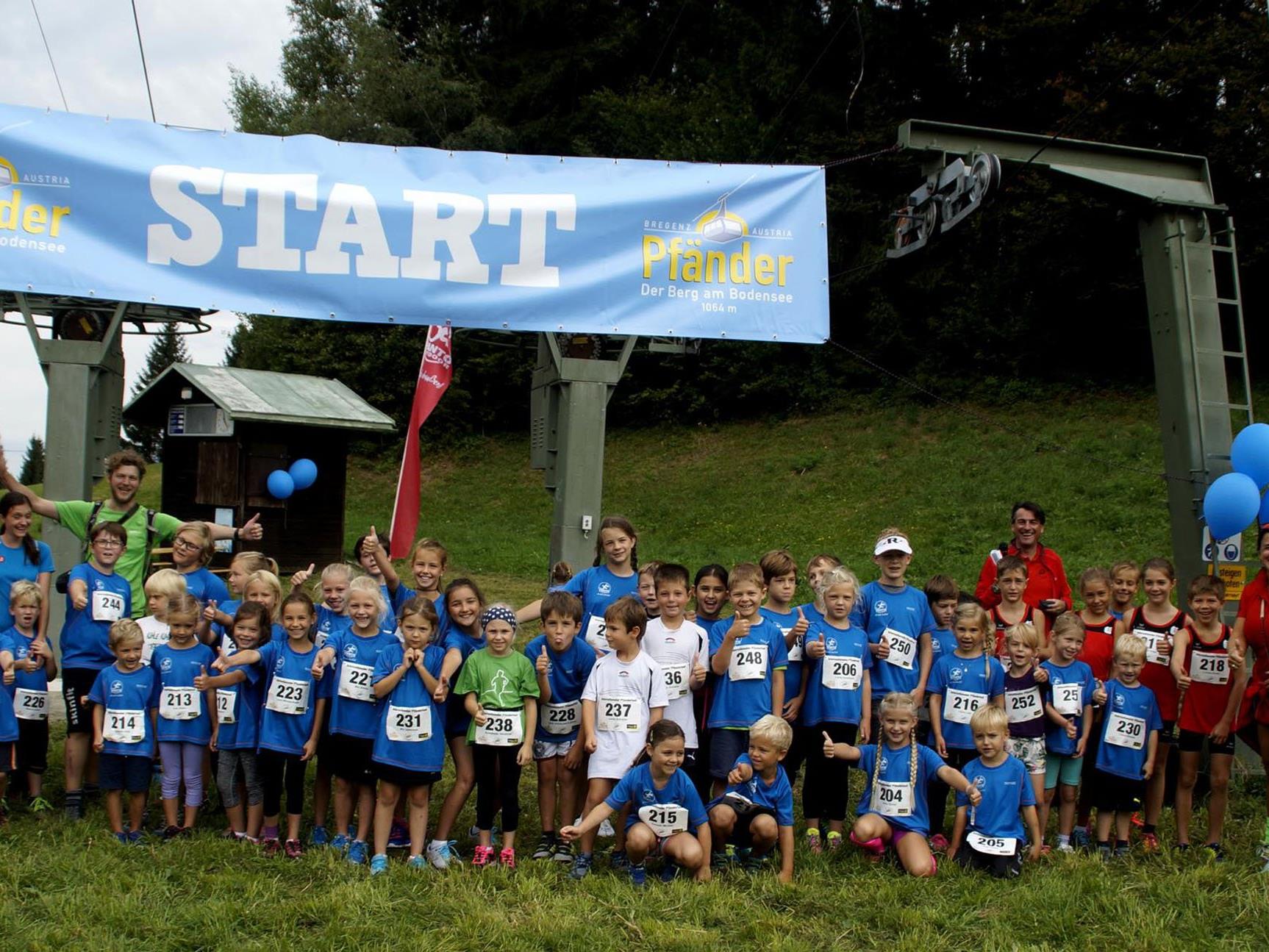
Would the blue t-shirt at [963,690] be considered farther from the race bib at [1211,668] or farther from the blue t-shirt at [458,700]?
the blue t-shirt at [458,700]

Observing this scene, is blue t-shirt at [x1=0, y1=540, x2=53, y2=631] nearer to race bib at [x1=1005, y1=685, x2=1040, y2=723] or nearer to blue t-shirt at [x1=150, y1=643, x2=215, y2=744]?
blue t-shirt at [x1=150, y1=643, x2=215, y2=744]

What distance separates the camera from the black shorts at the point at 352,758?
5.37 metres

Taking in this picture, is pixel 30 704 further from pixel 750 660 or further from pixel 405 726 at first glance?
pixel 750 660

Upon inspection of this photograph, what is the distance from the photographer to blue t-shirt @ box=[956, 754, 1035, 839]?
5375 mm

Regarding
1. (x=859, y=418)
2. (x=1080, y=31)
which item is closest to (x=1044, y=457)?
(x=859, y=418)

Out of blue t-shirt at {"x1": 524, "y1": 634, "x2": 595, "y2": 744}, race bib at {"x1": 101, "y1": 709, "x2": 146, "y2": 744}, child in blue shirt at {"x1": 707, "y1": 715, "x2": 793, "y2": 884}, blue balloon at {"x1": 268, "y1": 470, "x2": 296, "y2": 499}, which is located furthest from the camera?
blue balloon at {"x1": 268, "y1": 470, "x2": 296, "y2": 499}

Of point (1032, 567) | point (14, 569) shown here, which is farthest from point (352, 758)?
point (1032, 567)

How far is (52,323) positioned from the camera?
734 centimetres

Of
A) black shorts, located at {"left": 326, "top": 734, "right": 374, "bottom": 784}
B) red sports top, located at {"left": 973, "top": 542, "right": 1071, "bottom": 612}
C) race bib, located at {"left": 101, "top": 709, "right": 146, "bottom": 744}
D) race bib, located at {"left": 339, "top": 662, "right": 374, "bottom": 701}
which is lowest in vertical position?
black shorts, located at {"left": 326, "top": 734, "right": 374, "bottom": 784}

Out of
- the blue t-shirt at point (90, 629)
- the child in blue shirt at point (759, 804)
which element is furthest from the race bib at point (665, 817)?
the blue t-shirt at point (90, 629)

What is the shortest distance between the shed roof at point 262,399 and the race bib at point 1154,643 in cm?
1402

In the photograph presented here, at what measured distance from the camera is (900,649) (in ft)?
19.6

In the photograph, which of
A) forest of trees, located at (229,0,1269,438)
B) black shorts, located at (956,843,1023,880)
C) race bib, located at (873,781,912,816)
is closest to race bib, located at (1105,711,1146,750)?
black shorts, located at (956,843,1023,880)

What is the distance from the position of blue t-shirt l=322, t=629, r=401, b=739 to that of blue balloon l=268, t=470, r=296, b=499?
1233 centimetres
